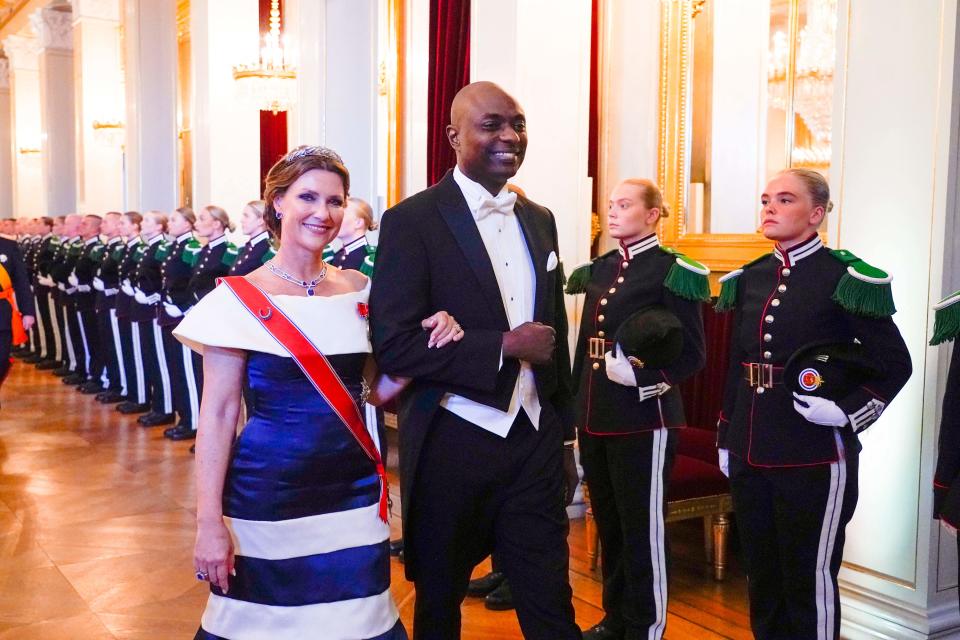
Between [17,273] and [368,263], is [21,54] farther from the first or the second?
[368,263]

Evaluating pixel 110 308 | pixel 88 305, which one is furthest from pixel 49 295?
pixel 110 308

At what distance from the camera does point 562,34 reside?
389 centimetres

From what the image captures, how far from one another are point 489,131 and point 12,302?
200 inches

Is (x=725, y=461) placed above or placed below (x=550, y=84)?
below

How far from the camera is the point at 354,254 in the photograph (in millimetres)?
4801

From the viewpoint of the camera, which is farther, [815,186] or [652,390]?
[652,390]

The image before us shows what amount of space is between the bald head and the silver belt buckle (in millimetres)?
951

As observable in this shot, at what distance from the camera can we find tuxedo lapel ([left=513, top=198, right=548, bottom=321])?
2.12m

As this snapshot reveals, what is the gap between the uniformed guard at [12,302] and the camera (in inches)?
238

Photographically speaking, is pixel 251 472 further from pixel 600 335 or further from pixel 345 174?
pixel 600 335

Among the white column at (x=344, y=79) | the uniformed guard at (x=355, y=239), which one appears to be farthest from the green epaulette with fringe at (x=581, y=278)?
the white column at (x=344, y=79)

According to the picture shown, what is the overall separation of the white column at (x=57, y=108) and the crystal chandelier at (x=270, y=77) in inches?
288

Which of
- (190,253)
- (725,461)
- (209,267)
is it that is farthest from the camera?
(190,253)

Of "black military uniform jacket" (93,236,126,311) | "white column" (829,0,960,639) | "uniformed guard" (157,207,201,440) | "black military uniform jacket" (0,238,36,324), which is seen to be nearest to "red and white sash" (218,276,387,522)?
"white column" (829,0,960,639)
